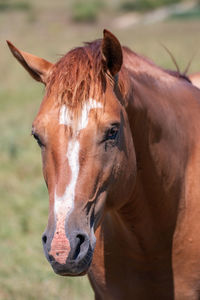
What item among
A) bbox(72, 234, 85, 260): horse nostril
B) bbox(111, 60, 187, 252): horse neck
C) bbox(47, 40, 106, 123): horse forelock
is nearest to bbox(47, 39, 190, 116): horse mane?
bbox(47, 40, 106, 123): horse forelock

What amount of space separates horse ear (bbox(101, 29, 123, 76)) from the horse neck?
0.20 metres

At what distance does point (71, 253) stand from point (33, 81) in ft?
48.6

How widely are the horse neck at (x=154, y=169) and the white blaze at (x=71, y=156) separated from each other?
405 millimetres

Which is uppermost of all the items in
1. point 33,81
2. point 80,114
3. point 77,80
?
point 77,80

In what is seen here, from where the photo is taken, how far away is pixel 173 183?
2.85 m

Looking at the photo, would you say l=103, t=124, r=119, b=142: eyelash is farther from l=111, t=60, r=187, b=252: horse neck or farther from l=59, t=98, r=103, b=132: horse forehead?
l=111, t=60, r=187, b=252: horse neck

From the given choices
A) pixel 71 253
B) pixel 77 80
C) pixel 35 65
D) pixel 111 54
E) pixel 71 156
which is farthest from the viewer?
pixel 35 65

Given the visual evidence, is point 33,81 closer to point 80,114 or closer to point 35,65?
point 35,65

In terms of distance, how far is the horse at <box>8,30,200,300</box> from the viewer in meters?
2.27

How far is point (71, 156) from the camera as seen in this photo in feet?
7.47

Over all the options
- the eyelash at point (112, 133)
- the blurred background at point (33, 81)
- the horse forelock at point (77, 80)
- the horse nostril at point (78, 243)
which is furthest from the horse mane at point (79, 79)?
the horse nostril at point (78, 243)

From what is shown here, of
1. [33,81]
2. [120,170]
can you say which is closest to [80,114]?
[120,170]

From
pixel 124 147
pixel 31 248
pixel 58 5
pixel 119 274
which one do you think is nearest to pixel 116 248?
pixel 119 274

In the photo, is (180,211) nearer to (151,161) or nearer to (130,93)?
(151,161)
